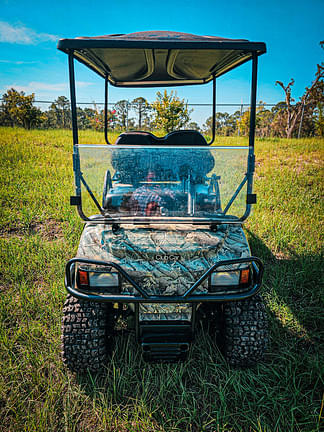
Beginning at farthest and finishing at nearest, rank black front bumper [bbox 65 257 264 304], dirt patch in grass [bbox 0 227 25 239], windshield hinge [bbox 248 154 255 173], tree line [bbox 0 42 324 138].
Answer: tree line [bbox 0 42 324 138] → dirt patch in grass [bbox 0 227 25 239] → windshield hinge [bbox 248 154 255 173] → black front bumper [bbox 65 257 264 304]

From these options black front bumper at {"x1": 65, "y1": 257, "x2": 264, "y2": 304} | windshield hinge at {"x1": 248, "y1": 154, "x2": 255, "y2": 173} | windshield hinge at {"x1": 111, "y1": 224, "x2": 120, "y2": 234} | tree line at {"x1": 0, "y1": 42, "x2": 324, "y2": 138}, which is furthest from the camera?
tree line at {"x1": 0, "y1": 42, "x2": 324, "y2": 138}

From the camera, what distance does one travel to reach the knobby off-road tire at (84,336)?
1.87 metres

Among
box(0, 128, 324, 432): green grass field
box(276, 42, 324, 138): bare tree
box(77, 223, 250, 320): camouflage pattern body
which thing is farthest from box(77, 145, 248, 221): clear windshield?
box(276, 42, 324, 138): bare tree

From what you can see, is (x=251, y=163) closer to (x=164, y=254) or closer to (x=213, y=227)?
(x=213, y=227)

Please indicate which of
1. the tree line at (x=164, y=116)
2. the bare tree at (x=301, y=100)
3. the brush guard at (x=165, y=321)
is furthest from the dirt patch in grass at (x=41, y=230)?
the bare tree at (x=301, y=100)

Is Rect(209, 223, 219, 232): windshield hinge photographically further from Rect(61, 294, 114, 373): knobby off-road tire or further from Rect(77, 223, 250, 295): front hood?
Rect(61, 294, 114, 373): knobby off-road tire

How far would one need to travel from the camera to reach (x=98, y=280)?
5.72 feet

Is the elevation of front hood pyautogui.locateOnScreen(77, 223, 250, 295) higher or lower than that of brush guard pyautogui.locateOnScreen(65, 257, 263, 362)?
higher

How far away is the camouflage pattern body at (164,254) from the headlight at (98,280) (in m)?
0.06

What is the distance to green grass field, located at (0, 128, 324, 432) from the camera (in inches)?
67.5

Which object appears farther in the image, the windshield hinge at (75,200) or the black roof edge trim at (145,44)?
the windshield hinge at (75,200)

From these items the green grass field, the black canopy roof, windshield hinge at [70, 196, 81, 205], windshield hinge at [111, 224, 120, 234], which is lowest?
the green grass field

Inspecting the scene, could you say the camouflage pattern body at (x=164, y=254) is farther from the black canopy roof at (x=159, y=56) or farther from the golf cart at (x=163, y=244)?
the black canopy roof at (x=159, y=56)

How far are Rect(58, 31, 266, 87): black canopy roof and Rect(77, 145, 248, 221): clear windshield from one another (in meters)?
0.58
